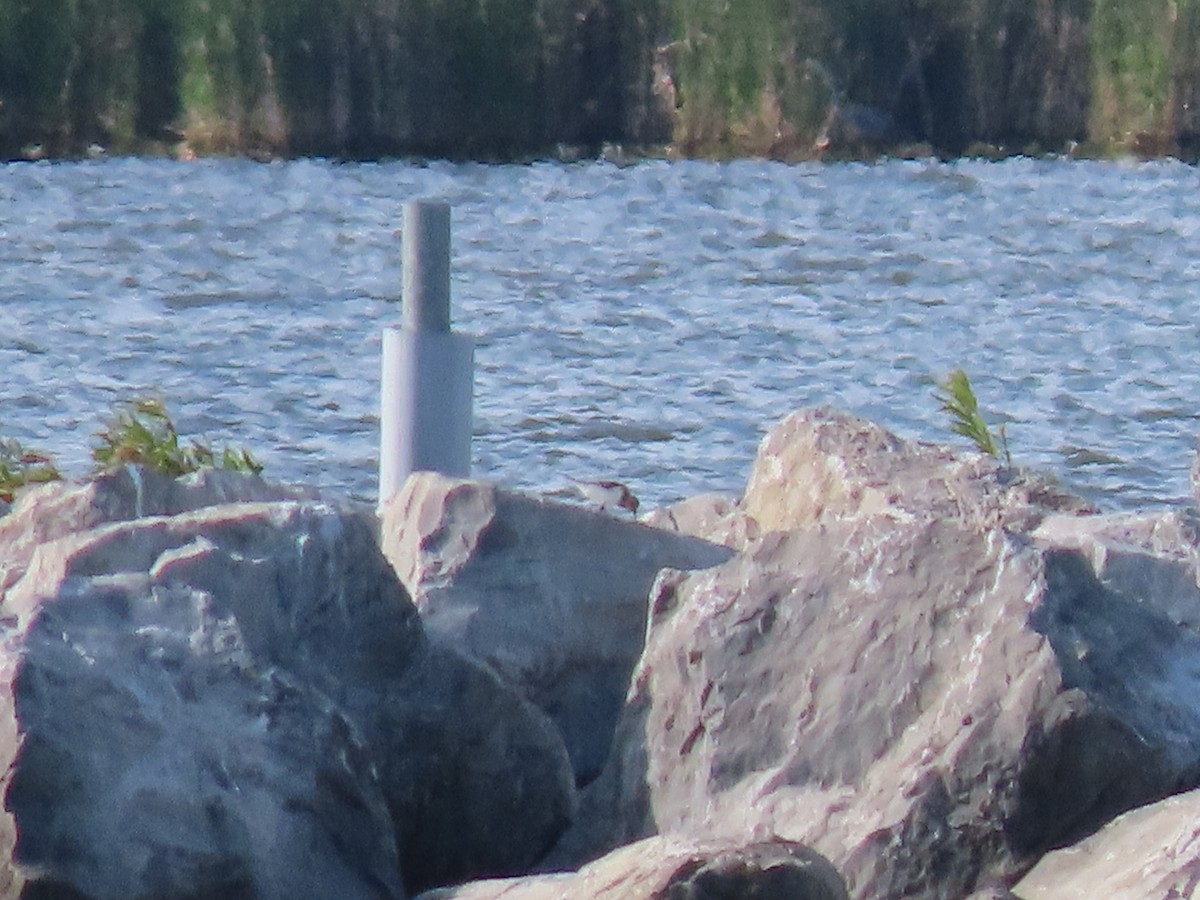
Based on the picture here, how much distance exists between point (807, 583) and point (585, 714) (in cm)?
54

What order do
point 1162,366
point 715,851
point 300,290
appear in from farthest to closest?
point 300,290
point 1162,366
point 715,851

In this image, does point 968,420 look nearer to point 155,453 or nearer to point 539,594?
point 155,453

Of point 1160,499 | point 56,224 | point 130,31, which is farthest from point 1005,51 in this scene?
point 1160,499

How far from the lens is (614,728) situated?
3562mm

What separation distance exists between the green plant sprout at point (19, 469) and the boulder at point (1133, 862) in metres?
3.01

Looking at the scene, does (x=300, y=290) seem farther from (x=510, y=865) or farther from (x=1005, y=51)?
(x=1005, y=51)

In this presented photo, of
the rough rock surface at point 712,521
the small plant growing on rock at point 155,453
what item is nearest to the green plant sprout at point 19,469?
the small plant growing on rock at point 155,453

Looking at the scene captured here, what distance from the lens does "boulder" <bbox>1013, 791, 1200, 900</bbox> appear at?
108 inches

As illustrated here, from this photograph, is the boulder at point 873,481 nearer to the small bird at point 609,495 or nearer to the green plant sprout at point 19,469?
the small bird at point 609,495

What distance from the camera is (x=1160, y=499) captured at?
23.3 ft

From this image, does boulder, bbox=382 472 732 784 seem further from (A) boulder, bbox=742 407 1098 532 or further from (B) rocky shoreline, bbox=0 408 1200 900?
(A) boulder, bbox=742 407 1098 532

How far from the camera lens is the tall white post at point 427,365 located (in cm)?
438

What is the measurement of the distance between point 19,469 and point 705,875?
3725mm

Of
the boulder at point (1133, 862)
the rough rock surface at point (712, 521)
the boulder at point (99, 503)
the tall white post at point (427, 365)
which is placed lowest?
the boulder at point (1133, 862)
